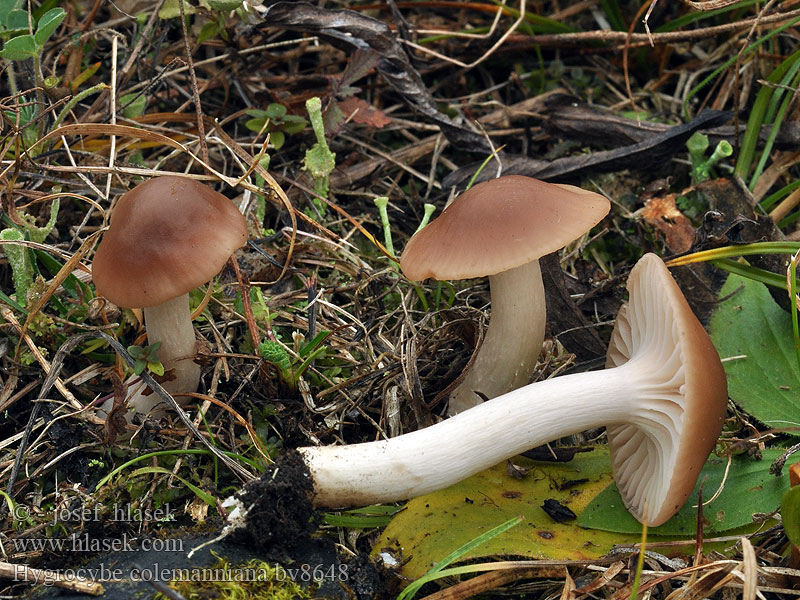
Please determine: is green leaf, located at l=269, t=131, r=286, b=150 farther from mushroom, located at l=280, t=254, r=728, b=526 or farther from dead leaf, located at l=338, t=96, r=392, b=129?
mushroom, located at l=280, t=254, r=728, b=526

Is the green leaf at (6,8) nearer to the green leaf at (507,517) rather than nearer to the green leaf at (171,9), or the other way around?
the green leaf at (171,9)

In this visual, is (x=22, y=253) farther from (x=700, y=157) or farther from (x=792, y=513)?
(x=700, y=157)

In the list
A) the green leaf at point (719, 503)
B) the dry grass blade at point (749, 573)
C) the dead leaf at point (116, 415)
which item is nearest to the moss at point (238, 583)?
the dead leaf at point (116, 415)


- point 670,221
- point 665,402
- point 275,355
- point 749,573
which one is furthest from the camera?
point 670,221

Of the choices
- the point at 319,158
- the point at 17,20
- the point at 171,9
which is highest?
the point at 17,20

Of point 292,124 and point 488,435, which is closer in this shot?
point 488,435

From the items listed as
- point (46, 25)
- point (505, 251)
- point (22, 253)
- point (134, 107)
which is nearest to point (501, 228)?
point (505, 251)

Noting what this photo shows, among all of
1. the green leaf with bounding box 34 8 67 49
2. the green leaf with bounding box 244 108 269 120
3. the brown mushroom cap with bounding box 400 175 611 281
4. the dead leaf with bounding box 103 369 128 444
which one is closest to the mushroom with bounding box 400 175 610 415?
the brown mushroom cap with bounding box 400 175 611 281
